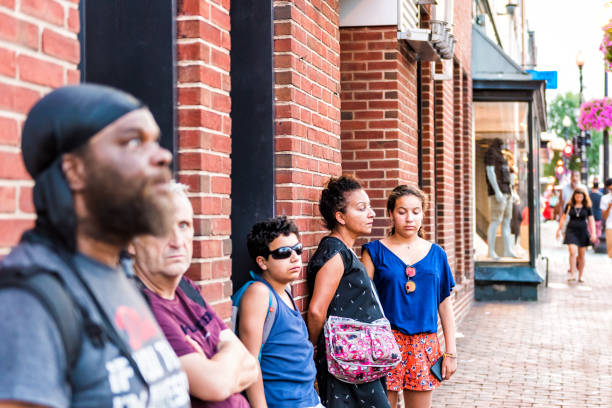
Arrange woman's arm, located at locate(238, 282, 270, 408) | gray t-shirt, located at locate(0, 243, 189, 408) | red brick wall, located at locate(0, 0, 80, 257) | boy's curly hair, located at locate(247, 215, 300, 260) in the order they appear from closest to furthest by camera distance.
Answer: gray t-shirt, located at locate(0, 243, 189, 408)
red brick wall, located at locate(0, 0, 80, 257)
woman's arm, located at locate(238, 282, 270, 408)
boy's curly hair, located at locate(247, 215, 300, 260)

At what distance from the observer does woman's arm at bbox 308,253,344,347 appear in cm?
451

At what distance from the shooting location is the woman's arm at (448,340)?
17.1ft

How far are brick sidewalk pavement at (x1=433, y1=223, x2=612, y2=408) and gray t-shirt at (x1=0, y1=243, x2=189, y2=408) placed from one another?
5824 millimetres

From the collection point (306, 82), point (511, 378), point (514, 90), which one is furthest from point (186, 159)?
point (514, 90)

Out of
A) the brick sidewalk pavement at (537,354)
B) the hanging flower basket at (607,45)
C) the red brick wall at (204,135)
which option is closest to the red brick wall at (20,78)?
the red brick wall at (204,135)

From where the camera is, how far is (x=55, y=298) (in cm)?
134

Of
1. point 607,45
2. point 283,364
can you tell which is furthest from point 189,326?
point 607,45

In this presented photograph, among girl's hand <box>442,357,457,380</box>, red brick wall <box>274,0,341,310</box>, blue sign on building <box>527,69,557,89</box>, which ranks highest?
blue sign on building <box>527,69,557,89</box>

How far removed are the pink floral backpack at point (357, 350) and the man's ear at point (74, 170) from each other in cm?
313

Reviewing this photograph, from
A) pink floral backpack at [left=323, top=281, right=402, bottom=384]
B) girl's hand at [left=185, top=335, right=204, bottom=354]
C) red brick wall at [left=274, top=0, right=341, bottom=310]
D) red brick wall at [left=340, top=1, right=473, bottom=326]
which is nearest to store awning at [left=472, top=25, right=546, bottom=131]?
red brick wall at [left=340, top=1, right=473, bottom=326]

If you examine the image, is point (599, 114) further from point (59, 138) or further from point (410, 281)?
point (59, 138)

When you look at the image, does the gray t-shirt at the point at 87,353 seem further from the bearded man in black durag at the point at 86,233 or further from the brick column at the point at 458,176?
the brick column at the point at 458,176

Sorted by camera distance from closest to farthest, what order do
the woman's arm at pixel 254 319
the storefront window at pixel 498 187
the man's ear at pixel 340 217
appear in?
the woman's arm at pixel 254 319, the man's ear at pixel 340 217, the storefront window at pixel 498 187

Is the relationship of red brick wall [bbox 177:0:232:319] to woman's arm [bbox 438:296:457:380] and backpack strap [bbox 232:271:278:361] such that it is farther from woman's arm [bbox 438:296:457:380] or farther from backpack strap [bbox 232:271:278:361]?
woman's arm [bbox 438:296:457:380]
